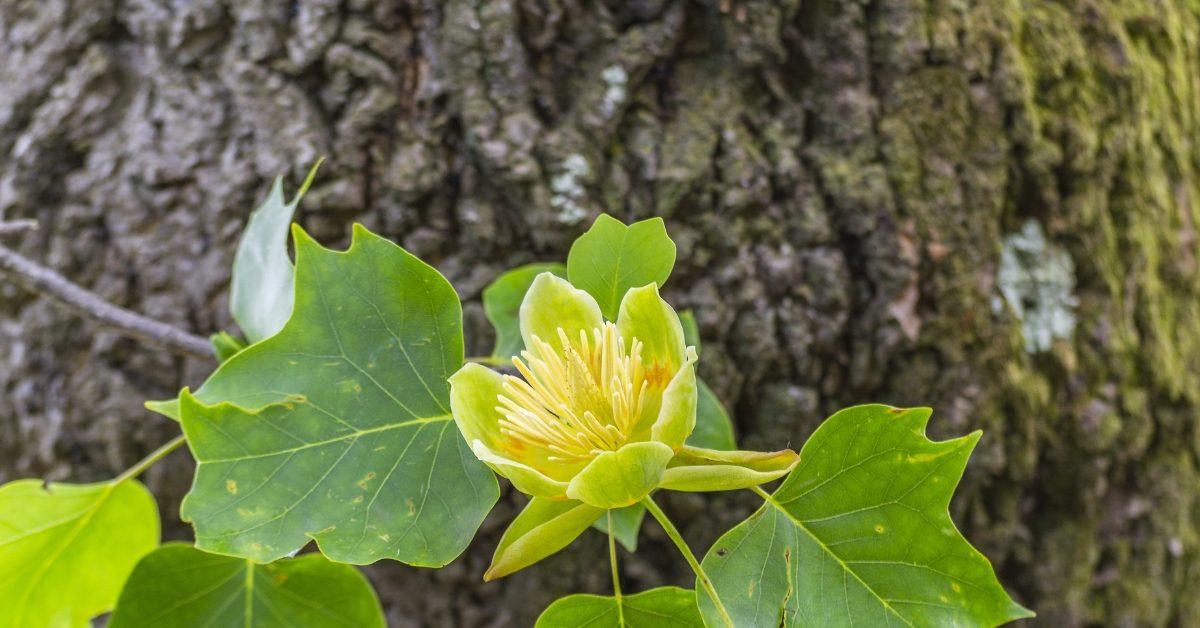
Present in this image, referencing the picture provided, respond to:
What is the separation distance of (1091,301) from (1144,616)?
520mm

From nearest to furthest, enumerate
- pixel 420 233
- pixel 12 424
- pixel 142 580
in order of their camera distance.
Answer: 1. pixel 142 580
2. pixel 420 233
3. pixel 12 424

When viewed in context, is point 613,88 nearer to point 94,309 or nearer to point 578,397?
point 578,397

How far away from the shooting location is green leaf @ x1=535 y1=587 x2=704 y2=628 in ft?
2.31

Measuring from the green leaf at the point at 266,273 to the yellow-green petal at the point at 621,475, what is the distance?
397 mm

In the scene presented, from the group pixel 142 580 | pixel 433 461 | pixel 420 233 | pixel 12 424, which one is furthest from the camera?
pixel 12 424

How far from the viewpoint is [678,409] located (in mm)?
615

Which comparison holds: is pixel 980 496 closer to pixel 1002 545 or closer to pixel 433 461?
pixel 1002 545

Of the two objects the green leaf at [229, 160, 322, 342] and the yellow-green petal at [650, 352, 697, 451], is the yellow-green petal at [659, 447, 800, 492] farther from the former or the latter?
the green leaf at [229, 160, 322, 342]

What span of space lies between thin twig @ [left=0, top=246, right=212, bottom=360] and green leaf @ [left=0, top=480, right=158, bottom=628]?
166 mm

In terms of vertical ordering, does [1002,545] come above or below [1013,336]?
below

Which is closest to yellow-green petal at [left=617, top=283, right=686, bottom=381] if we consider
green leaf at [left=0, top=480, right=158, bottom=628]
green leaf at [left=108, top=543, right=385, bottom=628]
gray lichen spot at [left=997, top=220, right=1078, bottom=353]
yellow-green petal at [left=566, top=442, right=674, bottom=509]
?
yellow-green petal at [left=566, top=442, right=674, bottom=509]

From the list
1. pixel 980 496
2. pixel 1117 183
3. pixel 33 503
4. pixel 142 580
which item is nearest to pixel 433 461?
pixel 142 580

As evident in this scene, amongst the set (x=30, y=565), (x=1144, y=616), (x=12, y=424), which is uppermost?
(x=30, y=565)

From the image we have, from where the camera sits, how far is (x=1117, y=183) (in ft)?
4.34
